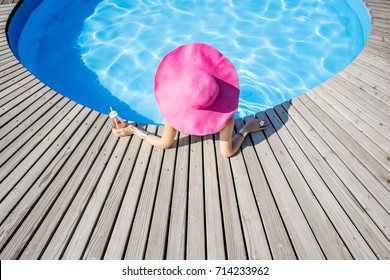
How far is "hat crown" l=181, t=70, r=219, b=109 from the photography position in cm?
181

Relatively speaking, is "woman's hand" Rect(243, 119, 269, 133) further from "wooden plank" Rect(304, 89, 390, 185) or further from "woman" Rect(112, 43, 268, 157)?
"woman" Rect(112, 43, 268, 157)

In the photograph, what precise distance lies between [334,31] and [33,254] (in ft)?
21.6

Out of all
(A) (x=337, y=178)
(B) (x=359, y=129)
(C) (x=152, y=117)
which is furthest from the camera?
(C) (x=152, y=117)

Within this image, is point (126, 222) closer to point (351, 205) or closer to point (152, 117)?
point (351, 205)

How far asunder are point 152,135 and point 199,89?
1.08m

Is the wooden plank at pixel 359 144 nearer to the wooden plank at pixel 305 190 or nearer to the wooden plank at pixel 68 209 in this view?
the wooden plank at pixel 305 190

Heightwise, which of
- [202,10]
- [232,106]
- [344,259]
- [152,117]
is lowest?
[152,117]

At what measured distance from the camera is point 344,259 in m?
1.92

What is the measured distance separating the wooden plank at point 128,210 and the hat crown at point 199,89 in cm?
99

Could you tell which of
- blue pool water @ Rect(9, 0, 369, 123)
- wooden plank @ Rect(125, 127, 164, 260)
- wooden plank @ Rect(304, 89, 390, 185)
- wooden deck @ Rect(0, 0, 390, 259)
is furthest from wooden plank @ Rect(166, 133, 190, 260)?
blue pool water @ Rect(9, 0, 369, 123)

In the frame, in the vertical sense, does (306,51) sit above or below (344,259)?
below

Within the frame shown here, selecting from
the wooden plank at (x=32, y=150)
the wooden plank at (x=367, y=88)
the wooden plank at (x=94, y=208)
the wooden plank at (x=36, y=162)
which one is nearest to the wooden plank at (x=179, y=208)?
the wooden plank at (x=94, y=208)

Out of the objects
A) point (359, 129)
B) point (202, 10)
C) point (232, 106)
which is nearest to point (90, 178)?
point (232, 106)
